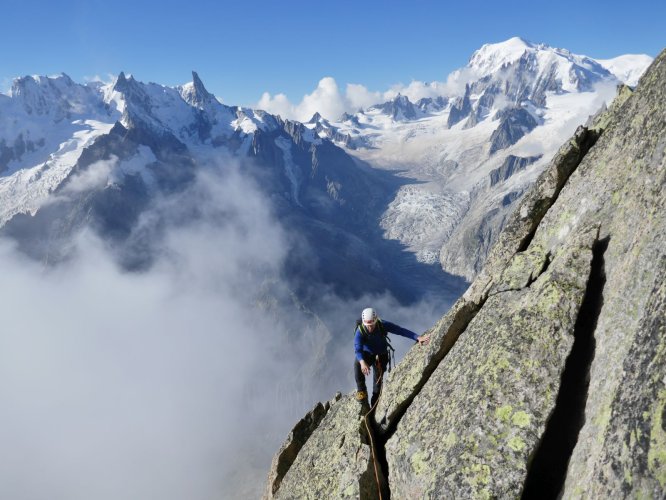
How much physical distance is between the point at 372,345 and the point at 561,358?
10.6m

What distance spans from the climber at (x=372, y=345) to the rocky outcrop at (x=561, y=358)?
1.75 meters

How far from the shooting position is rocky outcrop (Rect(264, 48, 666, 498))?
430 inches

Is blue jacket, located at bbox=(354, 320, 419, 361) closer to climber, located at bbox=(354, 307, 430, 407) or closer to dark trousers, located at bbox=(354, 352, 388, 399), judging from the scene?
climber, located at bbox=(354, 307, 430, 407)

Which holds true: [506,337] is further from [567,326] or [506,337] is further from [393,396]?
[393,396]

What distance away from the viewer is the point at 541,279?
57.4ft

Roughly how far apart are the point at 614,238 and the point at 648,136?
3849 mm

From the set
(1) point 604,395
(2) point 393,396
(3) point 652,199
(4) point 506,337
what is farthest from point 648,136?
(2) point 393,396

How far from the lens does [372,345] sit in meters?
23.9

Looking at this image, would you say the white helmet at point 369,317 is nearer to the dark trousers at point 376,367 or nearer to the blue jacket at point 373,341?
the blue jacket at point 373,341

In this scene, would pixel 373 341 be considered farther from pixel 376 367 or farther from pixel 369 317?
pixel 369 317

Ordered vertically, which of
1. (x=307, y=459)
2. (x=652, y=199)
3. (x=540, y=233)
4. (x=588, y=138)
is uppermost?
(x=588, y=138)

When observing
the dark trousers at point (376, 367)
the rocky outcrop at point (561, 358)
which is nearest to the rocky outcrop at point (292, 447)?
the dark trousers at point (376, 367)

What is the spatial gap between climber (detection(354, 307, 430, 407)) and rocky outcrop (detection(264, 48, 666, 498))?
5.75ft

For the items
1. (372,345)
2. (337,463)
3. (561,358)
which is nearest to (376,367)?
(372,345)
